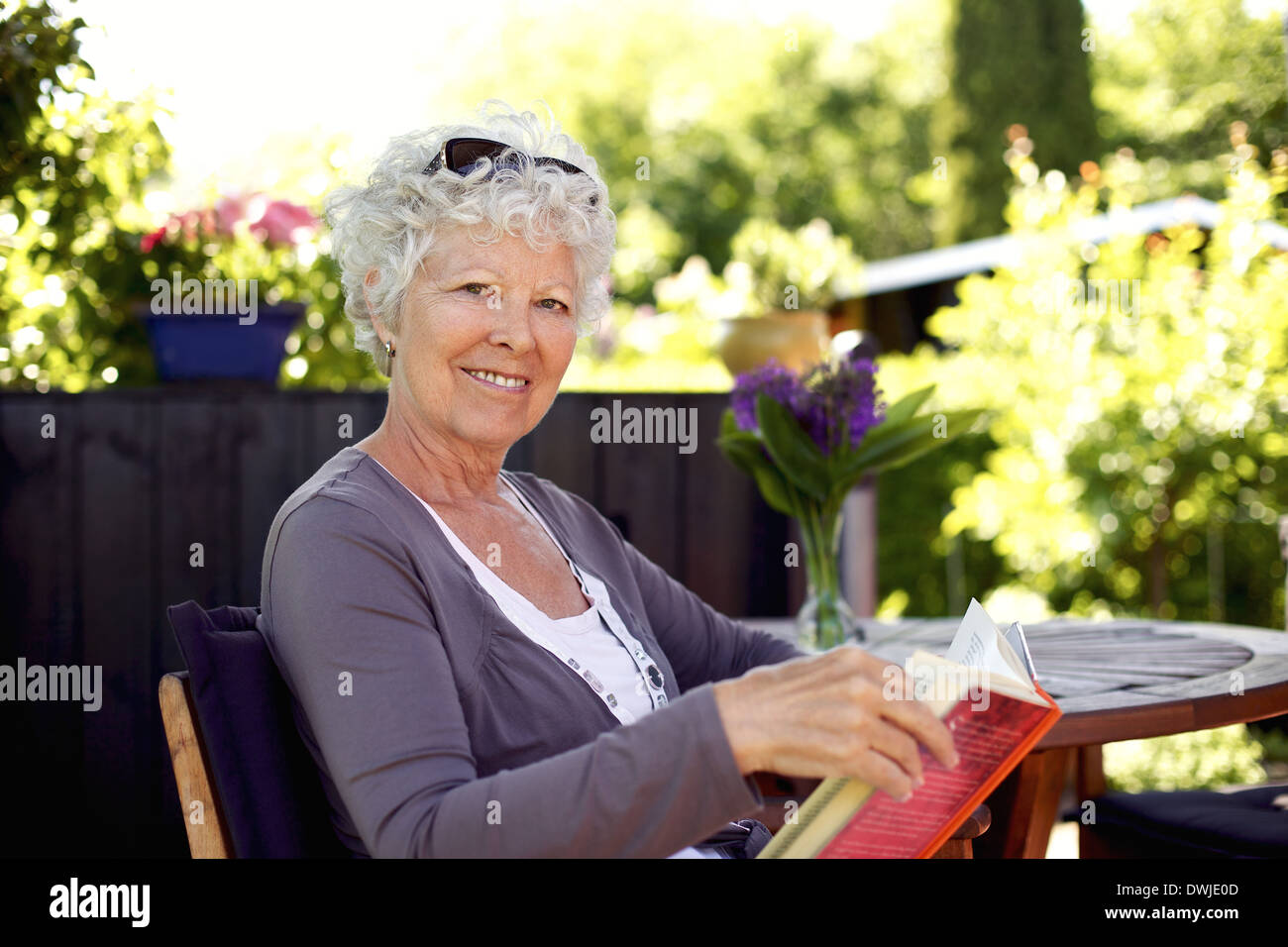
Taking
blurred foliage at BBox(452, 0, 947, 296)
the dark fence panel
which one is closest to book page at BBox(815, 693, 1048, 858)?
the dark fence panel

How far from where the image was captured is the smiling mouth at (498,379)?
4.89ft

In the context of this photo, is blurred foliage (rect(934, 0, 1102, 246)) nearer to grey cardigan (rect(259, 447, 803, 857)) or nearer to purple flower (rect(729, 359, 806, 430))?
purple flower (rect(729, 359, 806, 430))

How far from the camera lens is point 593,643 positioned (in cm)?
148

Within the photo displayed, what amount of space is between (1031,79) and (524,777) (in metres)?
14.3

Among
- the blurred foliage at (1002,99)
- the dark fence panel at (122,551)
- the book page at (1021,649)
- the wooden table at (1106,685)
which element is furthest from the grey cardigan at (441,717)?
the blurred foliage at (1002,99)

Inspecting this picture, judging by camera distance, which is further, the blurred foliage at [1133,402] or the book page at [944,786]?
the blurred foliage at [1133,402]

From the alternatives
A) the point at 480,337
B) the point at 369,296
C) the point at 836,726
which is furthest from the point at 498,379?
the point at 836,726

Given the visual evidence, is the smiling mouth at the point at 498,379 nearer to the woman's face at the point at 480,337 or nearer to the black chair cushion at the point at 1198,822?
the woman's face at the point at 480,337

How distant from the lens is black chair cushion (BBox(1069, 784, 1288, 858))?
76.0 inches

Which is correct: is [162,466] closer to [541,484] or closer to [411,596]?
[541,484]

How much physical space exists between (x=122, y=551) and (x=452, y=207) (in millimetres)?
1513

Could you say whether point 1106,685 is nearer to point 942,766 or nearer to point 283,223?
point 942,766
